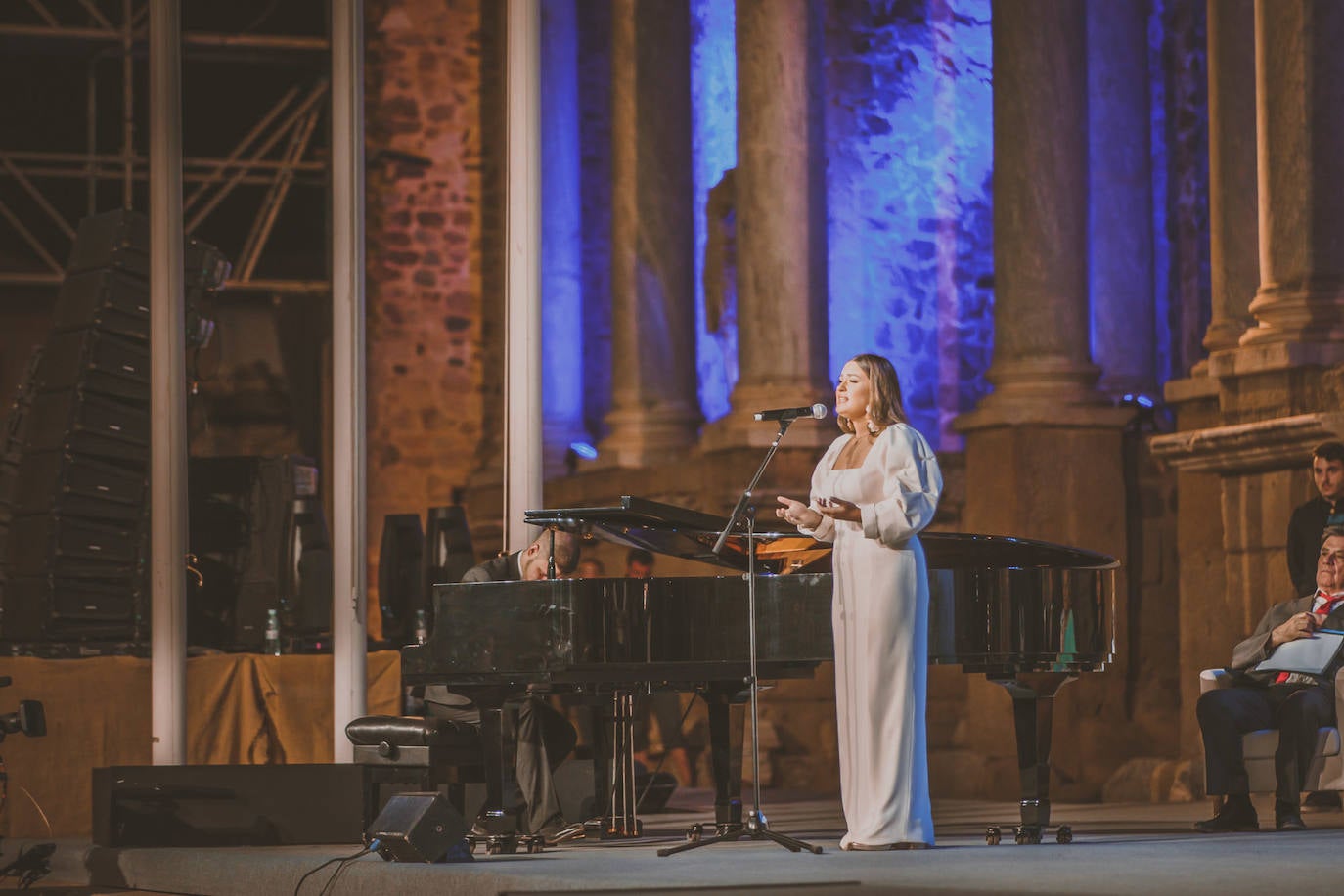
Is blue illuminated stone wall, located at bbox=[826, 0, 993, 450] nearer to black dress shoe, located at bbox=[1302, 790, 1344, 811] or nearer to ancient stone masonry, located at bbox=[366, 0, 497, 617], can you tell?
ancient stone masonry, located at bbox=[366, 0, 497, 617]

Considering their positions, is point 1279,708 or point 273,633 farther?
point 273,633

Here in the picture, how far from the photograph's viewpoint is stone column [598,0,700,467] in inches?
512

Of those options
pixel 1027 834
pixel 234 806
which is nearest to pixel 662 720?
pixel 234 806

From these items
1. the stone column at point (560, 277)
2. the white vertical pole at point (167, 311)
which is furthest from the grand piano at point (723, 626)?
the stone column at point (560, 277)

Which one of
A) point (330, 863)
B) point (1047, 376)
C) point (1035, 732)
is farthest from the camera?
point (1047, 376)

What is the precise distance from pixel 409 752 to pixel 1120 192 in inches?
229

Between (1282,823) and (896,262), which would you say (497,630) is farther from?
(896,262)

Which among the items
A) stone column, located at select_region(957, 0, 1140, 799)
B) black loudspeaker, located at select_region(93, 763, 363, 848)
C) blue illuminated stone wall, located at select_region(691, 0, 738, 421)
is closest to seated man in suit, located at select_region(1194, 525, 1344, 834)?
black loudspeaker, located at select_region(93, 763, 363, 848)

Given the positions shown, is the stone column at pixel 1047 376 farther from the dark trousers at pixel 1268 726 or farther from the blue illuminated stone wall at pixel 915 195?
the dark trousers at pixel 1268 726

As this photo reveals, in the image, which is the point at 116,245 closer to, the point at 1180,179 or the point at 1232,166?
the point at 1232,166

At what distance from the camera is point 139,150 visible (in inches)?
645

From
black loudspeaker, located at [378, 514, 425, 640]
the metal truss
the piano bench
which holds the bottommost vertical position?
the piano bench

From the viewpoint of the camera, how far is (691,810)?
944 centimetres

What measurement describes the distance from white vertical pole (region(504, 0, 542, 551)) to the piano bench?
728 millimetres
